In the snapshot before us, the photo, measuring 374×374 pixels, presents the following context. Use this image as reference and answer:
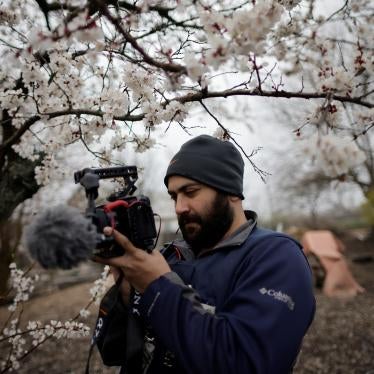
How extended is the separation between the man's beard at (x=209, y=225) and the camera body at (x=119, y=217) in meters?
0.31

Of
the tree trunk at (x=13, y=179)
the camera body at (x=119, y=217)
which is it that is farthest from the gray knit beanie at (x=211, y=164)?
the tree trunk at (x=13, y=179)

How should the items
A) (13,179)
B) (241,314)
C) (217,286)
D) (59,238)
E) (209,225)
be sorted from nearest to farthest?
(59,238)
(241,314)
(217,286)
(209,225)
(13,179)

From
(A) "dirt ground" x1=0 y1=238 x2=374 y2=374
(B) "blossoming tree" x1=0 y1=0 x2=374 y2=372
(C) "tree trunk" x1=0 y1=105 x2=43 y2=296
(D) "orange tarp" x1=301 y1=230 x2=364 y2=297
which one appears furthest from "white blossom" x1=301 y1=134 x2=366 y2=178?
(D) "orange tarp" x1=301 y1=230 x2=364 y2=297

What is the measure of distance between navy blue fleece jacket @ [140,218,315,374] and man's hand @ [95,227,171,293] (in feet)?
0.09

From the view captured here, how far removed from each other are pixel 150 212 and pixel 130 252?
16cm

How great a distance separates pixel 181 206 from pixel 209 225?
139 mm

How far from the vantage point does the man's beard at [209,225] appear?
1.57 m

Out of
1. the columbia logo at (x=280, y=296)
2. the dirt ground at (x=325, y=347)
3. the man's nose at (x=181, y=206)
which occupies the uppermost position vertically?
the man's nose at (x=181, y=206)

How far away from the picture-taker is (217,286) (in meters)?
1.38

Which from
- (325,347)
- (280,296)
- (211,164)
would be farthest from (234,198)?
(325,347)

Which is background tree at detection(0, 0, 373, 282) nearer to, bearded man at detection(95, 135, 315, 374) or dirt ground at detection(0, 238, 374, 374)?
bearded man at detection(95, 135, 315, 374)

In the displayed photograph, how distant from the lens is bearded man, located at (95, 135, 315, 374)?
1.15 meters

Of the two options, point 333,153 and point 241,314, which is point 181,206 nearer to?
point 241,314

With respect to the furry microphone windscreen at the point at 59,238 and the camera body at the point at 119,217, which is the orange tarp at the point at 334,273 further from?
the furry microphone windscreen at the point at 59,238
